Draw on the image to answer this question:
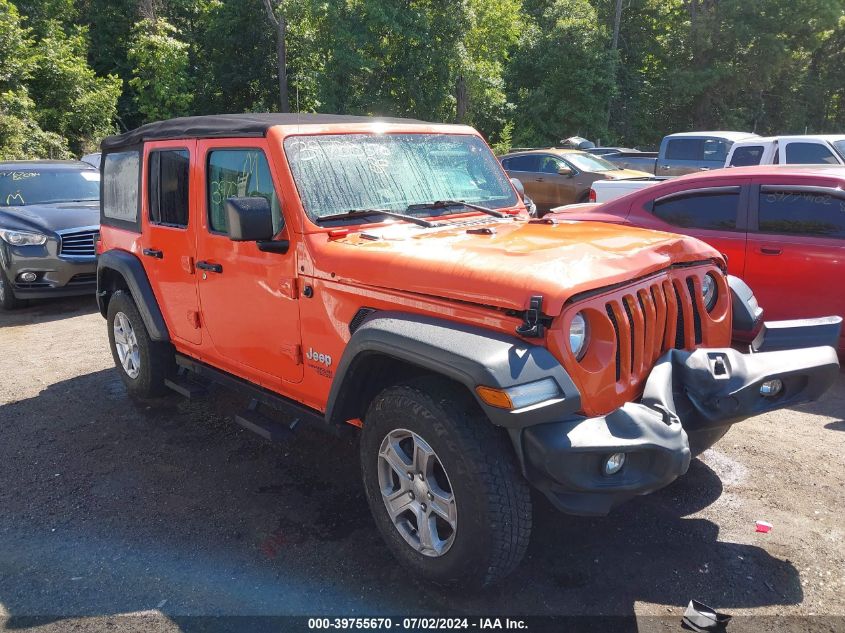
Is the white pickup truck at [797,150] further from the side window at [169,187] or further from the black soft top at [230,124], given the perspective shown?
the side window at [169,187]

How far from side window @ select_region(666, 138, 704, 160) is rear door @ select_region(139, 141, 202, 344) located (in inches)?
475

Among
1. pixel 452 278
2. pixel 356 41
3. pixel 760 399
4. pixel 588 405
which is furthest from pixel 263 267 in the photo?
pixel 356 41

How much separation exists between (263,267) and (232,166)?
70cm

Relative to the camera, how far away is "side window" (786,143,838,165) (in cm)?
987

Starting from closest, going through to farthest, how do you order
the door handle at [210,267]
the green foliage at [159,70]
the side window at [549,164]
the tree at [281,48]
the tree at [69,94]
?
the door handle at [210,267] → the side window at [549,164] → the tree at [69,94] → the green foliage at [159,70] → the tree at [281,48]

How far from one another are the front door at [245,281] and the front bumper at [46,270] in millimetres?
5107

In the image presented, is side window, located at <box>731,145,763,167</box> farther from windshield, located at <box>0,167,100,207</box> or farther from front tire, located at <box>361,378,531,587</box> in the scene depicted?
windshield, located at <box>0,167,100,207</box>

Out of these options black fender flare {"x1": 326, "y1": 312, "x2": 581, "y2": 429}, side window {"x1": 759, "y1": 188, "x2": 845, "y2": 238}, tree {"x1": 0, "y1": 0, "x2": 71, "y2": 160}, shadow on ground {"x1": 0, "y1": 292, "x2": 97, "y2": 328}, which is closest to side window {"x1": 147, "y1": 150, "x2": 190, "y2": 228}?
black fender flare {"x1": 326, "y1": 312, "x2": 581, "y2": 429}

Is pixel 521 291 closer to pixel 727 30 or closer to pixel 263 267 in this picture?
pixel 263 267

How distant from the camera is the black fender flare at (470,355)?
2467 millimetres

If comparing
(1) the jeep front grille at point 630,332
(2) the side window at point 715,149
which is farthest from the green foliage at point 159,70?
(1) the jeep front grille at point 630,332

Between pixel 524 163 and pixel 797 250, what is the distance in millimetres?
9802

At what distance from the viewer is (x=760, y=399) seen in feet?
10.1

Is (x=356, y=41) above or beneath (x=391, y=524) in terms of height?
above
